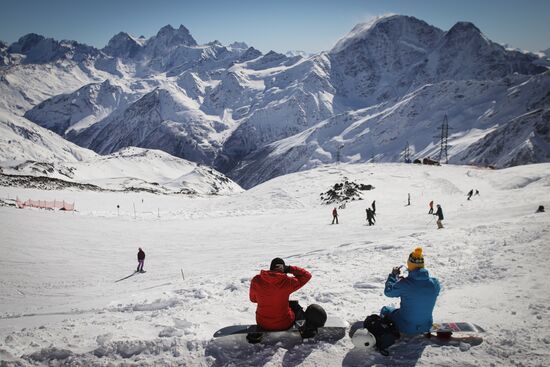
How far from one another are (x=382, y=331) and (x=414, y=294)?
895mm

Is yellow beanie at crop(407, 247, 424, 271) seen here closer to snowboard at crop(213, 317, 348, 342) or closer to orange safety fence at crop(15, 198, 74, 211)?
snowboard at crop(213, 317, 348, 342)

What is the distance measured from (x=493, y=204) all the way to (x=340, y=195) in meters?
23.2

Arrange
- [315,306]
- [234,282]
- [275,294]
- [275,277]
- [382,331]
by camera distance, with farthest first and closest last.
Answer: [234,282] < [315,306] < [275,294] < [275,277] < [382,331]

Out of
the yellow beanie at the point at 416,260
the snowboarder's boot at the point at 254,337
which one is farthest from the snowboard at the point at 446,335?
the snowboarder's boot at the point at 254,337

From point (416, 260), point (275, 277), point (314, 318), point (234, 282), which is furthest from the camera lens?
point (234, 282)

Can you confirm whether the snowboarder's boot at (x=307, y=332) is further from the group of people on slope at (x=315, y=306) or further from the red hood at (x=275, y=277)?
the red hood at (x=275, y=277)

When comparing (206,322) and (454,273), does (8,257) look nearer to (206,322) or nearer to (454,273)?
(206,322)

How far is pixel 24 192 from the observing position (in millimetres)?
54594

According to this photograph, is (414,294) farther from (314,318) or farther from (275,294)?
(275,294)

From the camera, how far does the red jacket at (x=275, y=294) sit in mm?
6922

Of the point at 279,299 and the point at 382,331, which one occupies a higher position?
the point at 279,299

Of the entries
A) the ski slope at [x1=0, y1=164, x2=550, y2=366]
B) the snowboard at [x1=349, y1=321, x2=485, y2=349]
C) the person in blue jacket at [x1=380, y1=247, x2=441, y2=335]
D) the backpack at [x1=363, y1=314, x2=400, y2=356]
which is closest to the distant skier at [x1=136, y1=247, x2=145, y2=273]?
the ski slope at [x1=0, y1=164, x2=550, y2=366]

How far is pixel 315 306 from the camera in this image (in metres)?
7.35

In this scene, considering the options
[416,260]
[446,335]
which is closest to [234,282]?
[446,335]
